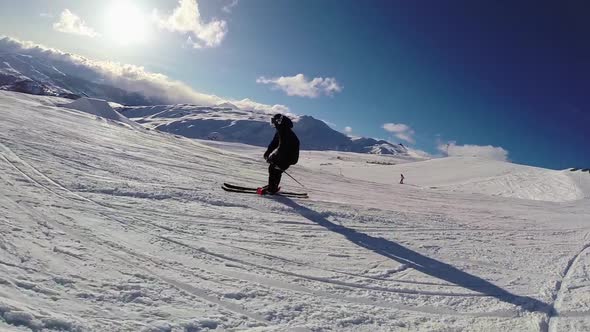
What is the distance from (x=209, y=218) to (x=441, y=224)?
6191 millimetres

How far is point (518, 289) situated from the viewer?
5676 millimetres

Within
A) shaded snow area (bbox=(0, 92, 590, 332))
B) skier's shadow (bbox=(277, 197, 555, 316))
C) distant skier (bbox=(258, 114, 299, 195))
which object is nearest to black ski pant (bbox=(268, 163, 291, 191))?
distant skier (bbox=(258, 114, 299, 195))

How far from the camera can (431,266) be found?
20.9 feet

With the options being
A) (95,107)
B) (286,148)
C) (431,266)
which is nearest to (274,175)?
(286,148)

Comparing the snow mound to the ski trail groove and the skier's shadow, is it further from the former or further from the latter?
the ski trail groove

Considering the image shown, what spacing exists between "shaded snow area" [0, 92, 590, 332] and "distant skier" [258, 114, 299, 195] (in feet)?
2.38

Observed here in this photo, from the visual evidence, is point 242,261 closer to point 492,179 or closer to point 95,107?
point 95,107

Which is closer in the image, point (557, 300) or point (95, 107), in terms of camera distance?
point (557, 300)

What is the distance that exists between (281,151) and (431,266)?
5807mm

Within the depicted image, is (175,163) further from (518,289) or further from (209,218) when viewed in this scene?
(518,289)

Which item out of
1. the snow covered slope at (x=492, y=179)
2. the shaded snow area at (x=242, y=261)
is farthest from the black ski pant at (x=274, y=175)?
the snow covered slope at (x=492, y=179)

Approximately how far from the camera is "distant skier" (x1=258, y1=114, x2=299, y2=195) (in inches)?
429

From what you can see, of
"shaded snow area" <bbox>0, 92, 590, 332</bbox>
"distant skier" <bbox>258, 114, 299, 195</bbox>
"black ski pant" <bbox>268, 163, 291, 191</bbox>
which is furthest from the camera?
"black ski pant" <bbox>268, 163, 291, 191</bbox>

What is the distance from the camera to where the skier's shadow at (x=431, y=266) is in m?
5.18
